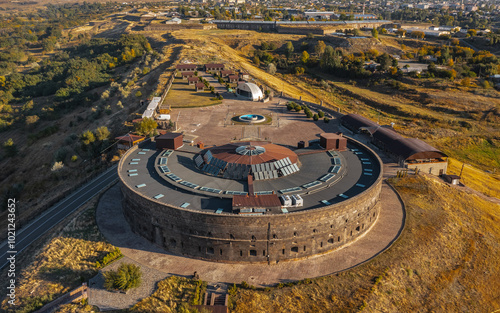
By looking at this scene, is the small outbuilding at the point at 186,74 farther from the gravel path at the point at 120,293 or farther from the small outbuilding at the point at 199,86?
the gravel path at the point at 120,293

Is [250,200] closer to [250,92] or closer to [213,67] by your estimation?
[250,92]

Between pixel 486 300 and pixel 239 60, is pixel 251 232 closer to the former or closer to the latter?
pixel 486 300

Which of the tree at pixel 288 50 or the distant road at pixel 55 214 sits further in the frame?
the tree at pixel 288 50

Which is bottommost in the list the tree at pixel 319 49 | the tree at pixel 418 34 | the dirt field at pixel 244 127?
the dirt field at pixel 244 127

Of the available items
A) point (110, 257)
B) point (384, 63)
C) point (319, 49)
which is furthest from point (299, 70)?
point (110, 257)

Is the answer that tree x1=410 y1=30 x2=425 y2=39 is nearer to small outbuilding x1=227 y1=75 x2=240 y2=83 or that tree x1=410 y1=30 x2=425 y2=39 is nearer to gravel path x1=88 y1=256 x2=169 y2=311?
small outbuilding x1=227 y1=75 x2=240 y2=83

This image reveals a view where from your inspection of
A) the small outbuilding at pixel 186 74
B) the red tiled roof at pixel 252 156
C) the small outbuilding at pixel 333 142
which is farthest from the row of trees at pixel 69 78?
the small outbuilding at pixel 333 142

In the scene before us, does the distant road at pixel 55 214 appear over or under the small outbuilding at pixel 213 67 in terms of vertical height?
under
